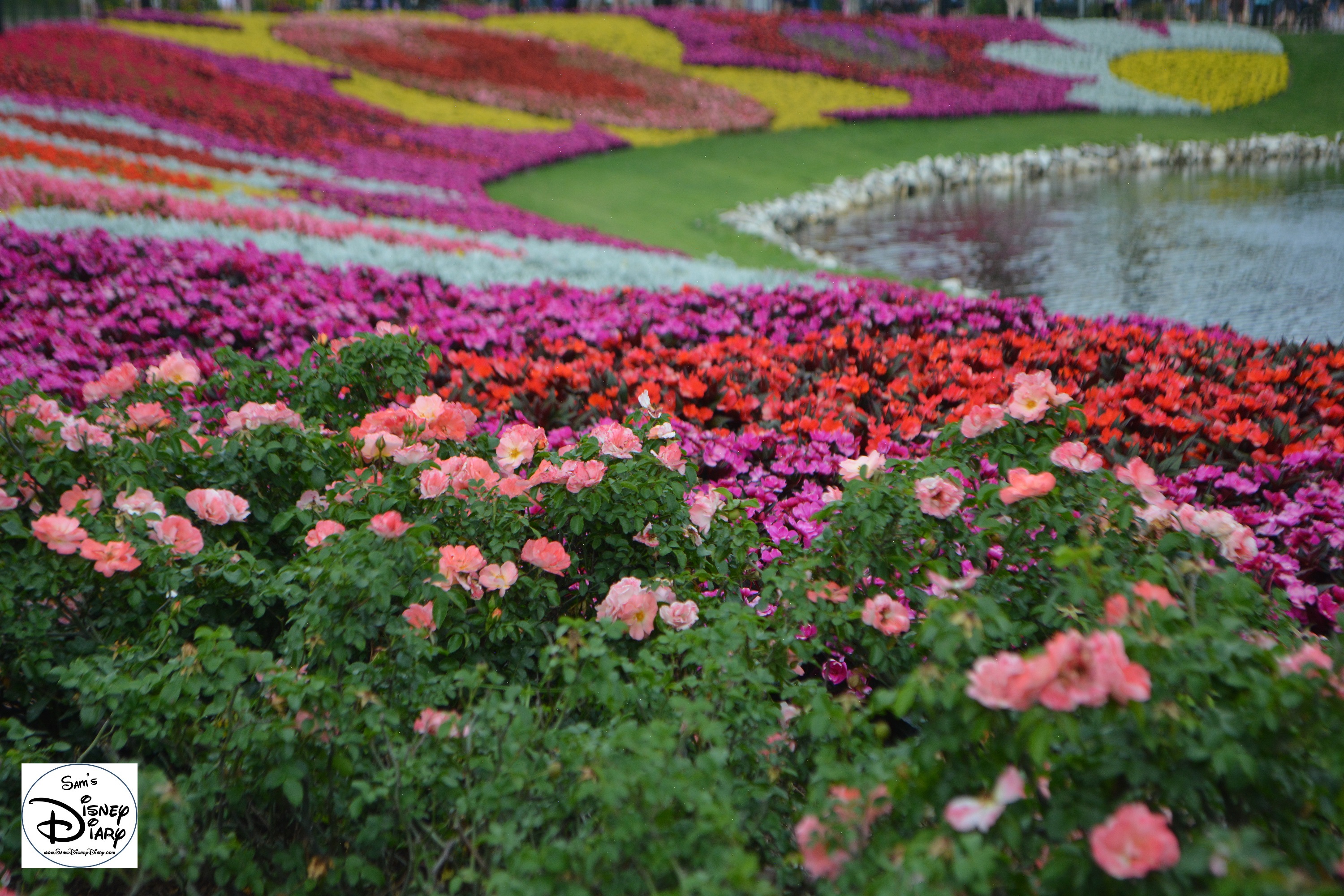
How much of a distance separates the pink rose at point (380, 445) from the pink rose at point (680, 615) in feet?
2.97

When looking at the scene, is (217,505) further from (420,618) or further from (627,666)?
(627,666)

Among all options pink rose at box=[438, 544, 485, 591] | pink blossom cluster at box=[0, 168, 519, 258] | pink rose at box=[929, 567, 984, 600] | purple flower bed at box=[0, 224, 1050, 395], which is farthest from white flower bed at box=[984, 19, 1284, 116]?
pink rose at box=[438, 544, 485, 591]

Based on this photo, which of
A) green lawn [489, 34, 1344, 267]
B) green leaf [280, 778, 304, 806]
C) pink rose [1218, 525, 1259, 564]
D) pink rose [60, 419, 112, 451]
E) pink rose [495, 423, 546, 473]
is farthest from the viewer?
green lawn [489, 34, 1344, 267]

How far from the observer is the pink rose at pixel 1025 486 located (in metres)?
1.75

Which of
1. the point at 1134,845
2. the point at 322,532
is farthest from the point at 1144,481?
the point at 322,532

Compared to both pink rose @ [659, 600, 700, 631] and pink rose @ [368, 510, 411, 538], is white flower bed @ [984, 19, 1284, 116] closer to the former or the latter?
pink rose @ [659, 600, 700, 631]

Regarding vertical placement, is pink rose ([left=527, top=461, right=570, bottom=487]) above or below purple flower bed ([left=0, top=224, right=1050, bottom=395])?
below

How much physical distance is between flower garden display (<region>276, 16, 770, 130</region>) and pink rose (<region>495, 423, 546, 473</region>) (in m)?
17.7

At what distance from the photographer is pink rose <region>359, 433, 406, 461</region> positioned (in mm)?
2328

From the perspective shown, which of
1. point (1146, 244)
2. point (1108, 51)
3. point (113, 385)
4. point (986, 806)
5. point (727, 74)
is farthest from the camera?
point (727, 74)

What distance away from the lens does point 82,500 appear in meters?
2.17

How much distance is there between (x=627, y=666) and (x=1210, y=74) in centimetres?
1717

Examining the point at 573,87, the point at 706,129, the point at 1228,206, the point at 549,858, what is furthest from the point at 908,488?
the point at 573,87

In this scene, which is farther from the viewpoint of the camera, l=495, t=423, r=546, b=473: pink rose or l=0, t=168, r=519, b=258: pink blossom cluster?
l=0, t=168, r=519, b=258: pink blossom cluster
